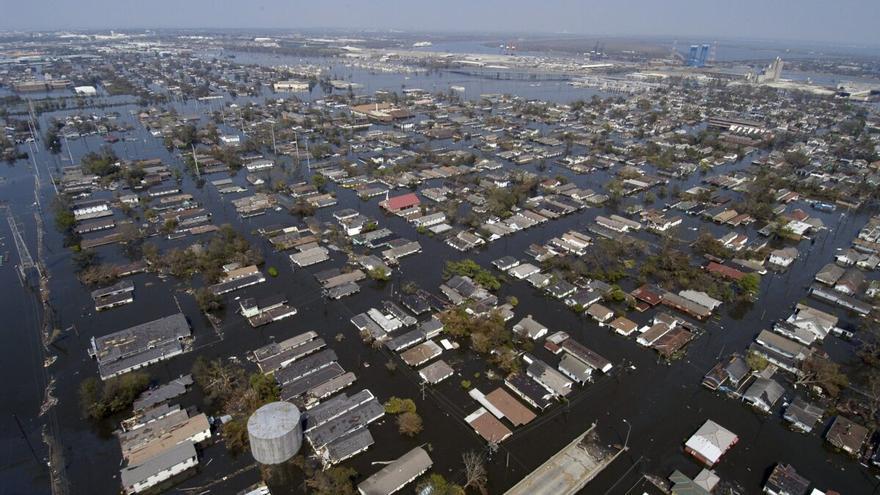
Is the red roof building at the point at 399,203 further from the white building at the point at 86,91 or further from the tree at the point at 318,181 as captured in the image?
the white building at the point at 86,91

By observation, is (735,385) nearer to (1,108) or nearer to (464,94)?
(464,94)

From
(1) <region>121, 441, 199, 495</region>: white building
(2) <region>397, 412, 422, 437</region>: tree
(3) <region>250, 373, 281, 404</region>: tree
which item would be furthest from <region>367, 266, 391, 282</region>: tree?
(1) <region>121, 441, 199, 495</region>: white building

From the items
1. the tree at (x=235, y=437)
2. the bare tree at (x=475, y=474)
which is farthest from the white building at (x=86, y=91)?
the bare tree at (x=475, y=474)

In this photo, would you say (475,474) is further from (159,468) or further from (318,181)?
(318,181)

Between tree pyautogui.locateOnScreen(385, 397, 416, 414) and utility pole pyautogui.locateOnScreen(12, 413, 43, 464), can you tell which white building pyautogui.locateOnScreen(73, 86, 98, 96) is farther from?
tree pyautogui.locateOnScreen(385, 397, 416, 414)

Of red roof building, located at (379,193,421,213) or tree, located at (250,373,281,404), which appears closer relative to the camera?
tree, located at (250,373,281,404)

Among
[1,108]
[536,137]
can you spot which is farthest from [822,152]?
[1,108]

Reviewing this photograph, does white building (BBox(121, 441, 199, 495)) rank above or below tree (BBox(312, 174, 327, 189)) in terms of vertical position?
below

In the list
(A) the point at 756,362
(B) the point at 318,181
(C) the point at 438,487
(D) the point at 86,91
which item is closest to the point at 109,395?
(C) the point at 438,487
